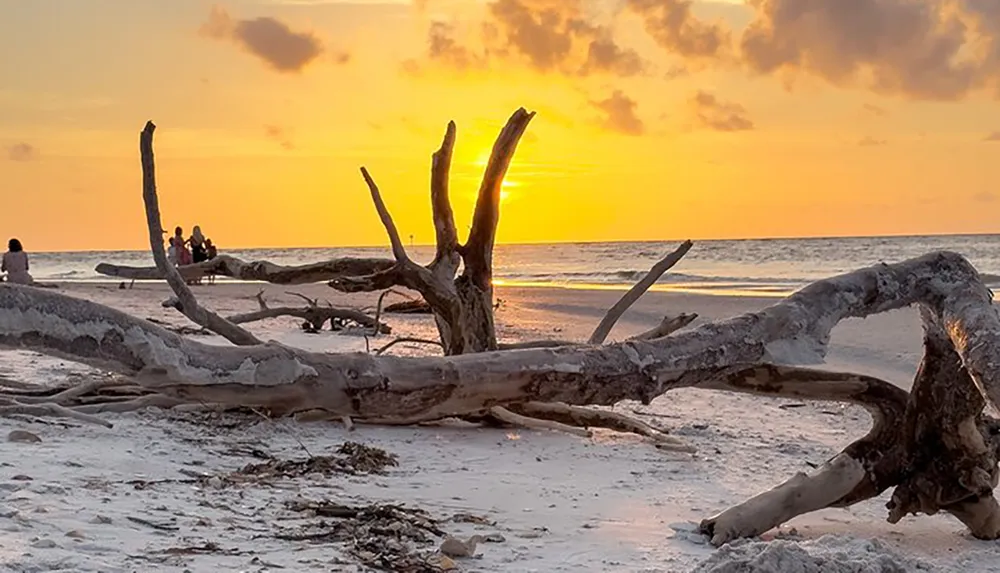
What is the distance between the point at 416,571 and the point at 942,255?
2.06 m

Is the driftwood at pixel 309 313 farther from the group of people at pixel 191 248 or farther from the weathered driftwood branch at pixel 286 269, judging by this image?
the group of people at pixel 191 248

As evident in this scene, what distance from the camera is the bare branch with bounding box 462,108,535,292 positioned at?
593 cm

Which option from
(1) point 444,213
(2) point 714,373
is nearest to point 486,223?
(1) point 444,213

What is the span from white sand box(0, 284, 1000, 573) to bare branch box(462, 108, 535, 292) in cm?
99

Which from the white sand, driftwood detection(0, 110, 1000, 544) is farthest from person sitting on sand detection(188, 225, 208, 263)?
driftwood detection(0, 110, 1000, 544)

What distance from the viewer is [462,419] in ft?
19.3

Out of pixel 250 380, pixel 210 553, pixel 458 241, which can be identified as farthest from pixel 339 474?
pixel 250 380

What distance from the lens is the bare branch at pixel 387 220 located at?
562 cm

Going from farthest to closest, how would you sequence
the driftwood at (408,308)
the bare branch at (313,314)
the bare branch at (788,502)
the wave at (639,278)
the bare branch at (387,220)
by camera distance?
the wave at (639,278)
the driftwood at (408,308)
the bare branch at (313,314)
the bare branch at (387,220)
the bare branch at (788,502)

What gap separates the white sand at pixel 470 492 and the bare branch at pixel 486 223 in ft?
3.26

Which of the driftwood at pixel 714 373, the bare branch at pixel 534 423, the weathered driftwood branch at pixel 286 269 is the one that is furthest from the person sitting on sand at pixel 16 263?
the bare branch at pixel 534 423

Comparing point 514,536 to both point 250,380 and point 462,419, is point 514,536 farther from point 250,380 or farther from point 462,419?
point 462,419

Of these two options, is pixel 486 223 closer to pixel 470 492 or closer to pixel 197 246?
pixel 470 492

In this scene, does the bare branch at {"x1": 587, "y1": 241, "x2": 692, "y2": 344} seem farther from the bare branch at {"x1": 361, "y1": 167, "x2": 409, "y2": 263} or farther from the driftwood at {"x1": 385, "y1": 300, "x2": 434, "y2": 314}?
the driftwood at {"x1": 385, "y1": 300, "x2": 434, "y2": 314}
